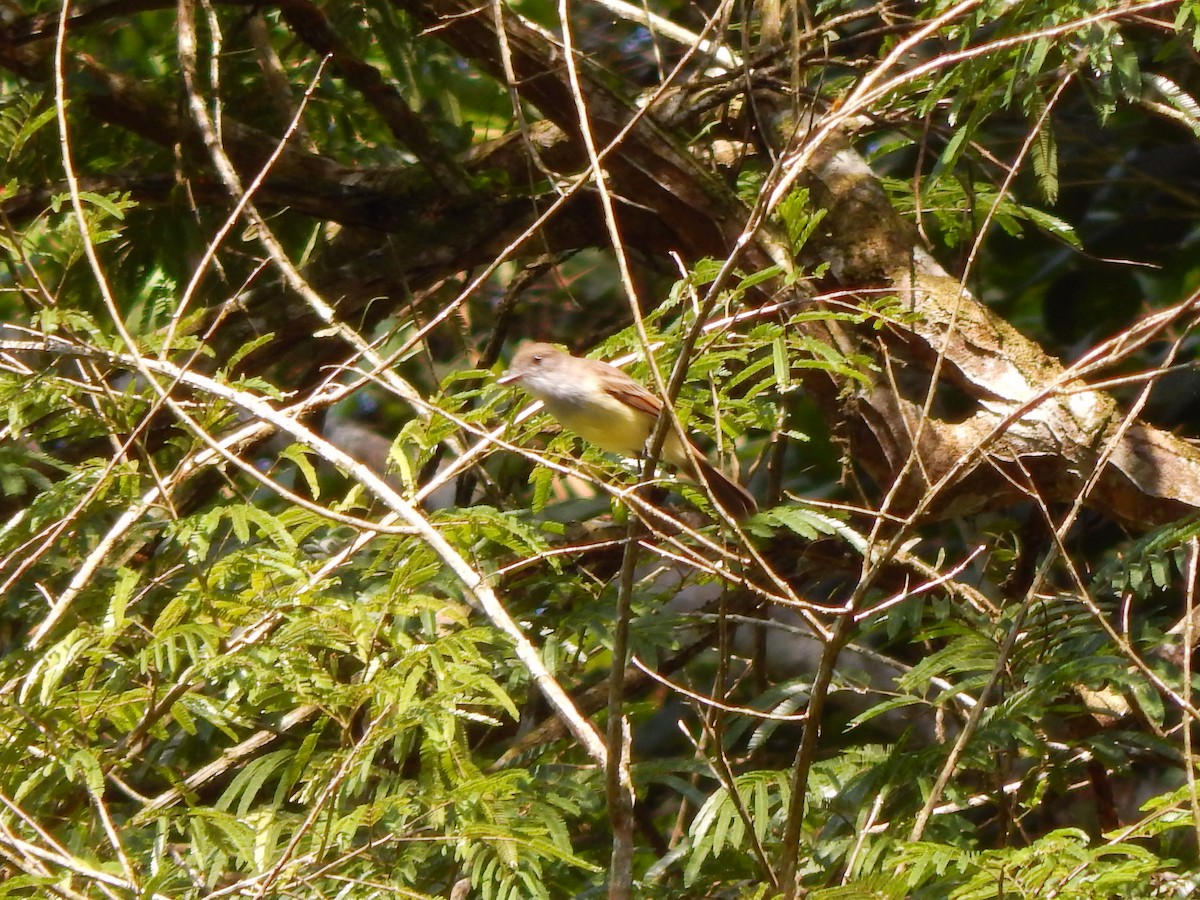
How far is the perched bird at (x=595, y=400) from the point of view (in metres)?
3.34

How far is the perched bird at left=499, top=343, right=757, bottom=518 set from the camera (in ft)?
10.9

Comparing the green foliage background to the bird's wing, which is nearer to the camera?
the green foliage background

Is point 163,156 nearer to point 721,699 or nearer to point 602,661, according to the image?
point 602,661

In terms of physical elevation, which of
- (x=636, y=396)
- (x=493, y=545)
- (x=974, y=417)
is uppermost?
(x=636, y=396)

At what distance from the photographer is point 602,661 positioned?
192 inches

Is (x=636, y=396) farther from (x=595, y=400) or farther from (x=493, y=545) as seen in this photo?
(x=493, y=545)

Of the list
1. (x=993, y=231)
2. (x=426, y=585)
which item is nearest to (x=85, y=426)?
(x=426, y=585)

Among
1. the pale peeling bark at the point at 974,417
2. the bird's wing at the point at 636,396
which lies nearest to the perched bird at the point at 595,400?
the bird's wing at the point at 636,396

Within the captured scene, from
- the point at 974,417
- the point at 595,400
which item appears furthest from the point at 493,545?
the point at 974,417

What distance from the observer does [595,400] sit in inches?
136

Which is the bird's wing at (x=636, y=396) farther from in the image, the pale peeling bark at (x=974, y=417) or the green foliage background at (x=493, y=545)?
the pale peeling bark at (x=974, y=417)

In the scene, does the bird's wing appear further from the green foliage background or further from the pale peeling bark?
the pale peeling bark

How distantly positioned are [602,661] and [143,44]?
3.13 metres

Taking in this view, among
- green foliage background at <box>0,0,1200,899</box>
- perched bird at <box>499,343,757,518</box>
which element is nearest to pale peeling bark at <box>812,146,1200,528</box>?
green foliage background at <box>0,0,1200,899</box>
